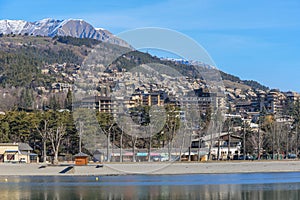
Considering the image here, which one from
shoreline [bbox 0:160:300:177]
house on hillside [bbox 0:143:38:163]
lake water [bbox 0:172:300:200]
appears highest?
house on hillside [bbox 0:143:38:163]

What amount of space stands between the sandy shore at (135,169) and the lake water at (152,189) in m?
6.83

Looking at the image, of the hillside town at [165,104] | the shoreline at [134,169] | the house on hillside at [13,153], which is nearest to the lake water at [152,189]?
the shoreline at [134,169]

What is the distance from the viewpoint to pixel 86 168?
59.3 metres

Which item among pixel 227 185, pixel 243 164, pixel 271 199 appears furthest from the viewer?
pixel 243 164

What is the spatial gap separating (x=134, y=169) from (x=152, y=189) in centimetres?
1745

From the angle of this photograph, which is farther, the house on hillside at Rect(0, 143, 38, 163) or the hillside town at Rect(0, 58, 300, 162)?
the house on hillside at Rect(0, 143, 38, 163)

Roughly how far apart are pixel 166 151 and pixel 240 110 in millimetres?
128914

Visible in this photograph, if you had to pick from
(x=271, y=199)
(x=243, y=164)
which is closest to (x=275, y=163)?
(x=243, y=164)

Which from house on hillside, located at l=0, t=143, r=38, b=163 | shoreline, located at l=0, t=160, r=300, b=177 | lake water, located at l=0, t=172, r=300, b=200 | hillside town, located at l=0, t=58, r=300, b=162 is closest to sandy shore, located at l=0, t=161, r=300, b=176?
shoreline, located at l=0, t=160, r=300, b=177

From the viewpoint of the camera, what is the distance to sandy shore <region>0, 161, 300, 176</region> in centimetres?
5941

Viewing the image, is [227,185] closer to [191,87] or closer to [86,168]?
[191,87]

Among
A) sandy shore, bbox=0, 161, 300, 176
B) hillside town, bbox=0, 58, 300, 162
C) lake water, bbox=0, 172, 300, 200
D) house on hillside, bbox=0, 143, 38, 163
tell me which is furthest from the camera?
house on hillside, bbox=0, 143, 38, 163

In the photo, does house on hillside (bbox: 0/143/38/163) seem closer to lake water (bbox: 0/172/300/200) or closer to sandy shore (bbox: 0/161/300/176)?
sandy shore (bbox: 0/161/300/176)

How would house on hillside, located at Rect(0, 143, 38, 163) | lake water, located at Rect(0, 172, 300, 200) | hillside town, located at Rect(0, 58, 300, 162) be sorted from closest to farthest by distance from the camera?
lake water, located at Rect(0, 172, 300, 200), hillside town, located at Rect(0, 58, 300, 162), house on hillside, located at Rect(0, 143, 38, 163)
